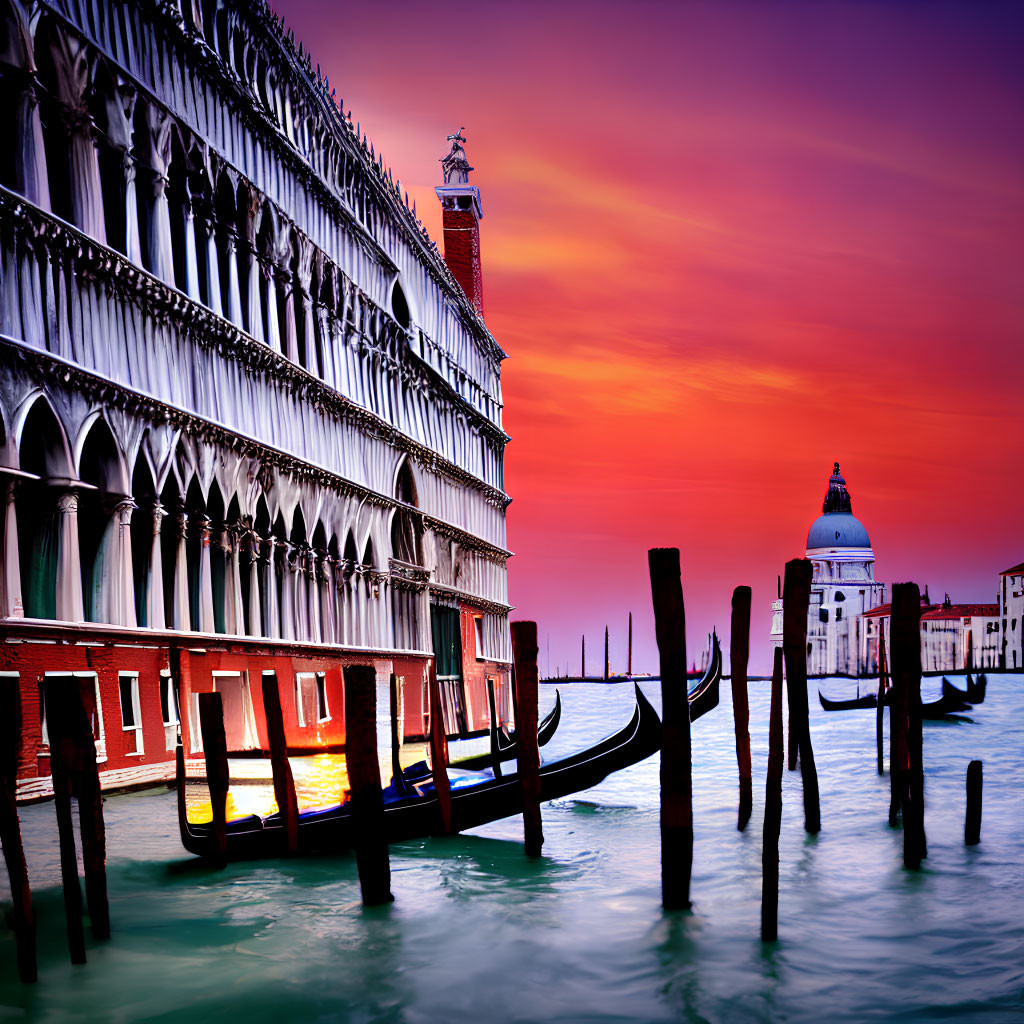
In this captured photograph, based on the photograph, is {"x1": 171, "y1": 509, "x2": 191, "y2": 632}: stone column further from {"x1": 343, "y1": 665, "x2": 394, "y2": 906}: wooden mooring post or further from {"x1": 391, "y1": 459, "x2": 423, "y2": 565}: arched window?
{"x1": 391, "y1": 459, "x2": 423, "y2": 565}: arched window

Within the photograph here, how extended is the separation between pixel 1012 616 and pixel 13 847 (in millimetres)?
47515

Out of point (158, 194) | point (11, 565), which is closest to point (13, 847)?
point (11, 565)

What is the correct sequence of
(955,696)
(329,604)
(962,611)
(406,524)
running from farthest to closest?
(962,611)
(955,696)
(406,524)
(329,604)

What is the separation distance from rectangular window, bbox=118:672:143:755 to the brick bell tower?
44.2 ft

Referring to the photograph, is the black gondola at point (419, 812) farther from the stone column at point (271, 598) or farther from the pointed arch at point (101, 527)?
the stone column at point (271, 598)

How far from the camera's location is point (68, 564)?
7.75 meters

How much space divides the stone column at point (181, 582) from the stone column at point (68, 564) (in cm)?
128

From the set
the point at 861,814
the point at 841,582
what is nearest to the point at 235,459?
the point at 861,814

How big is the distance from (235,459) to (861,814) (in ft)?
21.4

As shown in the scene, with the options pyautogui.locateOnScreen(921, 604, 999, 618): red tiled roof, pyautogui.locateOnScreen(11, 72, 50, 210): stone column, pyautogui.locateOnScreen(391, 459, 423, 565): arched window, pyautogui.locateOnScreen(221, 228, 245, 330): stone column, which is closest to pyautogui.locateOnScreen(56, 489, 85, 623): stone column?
pyautogui.locateOnScreen(11, 72, 50, 210): stone column

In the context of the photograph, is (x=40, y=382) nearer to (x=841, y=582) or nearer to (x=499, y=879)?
(x=499, y=879)

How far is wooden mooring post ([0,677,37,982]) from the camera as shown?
206 inches

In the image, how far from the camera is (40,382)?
7527 millimetres

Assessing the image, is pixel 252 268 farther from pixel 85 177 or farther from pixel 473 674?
pixel 473 674
